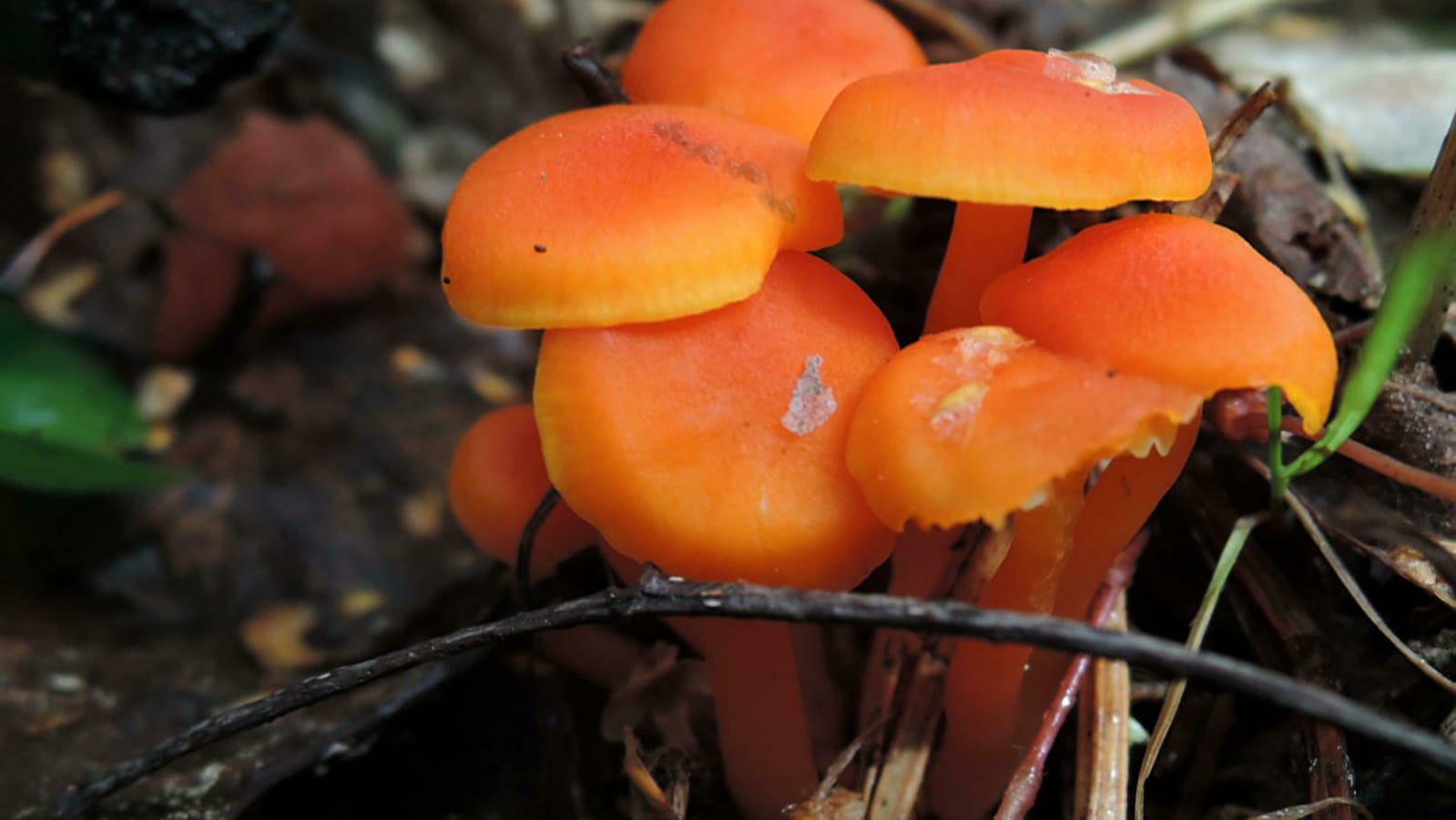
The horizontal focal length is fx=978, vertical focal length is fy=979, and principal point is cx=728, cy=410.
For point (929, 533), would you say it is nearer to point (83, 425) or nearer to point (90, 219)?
point (83, 425)

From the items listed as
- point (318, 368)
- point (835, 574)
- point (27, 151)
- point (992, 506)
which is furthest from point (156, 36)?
point (992, 506)

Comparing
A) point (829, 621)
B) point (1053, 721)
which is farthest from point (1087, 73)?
point (1053, 721)

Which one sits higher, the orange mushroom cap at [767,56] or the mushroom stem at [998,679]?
the orange mushroom cap at [767,56]

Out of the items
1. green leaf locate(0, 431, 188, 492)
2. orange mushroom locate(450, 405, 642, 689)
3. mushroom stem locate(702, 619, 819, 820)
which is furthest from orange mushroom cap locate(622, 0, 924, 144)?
green leaf locate(0, 431, 188, 492)

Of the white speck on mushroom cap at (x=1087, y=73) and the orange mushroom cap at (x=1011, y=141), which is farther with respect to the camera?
the white speck on mushroom cap at (x=1087, y=73)

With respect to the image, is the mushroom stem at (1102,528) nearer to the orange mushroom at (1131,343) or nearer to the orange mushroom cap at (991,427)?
the orange mushroom at (1131,343)

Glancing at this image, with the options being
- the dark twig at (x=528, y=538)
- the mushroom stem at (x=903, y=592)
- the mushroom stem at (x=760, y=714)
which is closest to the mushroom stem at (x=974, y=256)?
the mushroom stem at (x=903, y=592)

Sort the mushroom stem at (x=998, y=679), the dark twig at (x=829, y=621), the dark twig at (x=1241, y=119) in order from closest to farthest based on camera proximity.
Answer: the dark twig at (x=829, y=621)
the mushroom stem at (x=998, y=679)
the dark twig at (x=1241, y=119)

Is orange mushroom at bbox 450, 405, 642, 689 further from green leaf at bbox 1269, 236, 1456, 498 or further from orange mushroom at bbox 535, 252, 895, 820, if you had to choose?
green leaf at bbox 1269, 236, 1456, 498
